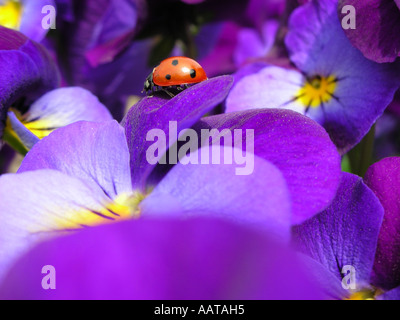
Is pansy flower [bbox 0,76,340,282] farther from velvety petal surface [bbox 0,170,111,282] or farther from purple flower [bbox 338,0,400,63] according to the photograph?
purple flower [bbox 338,0,400,63]

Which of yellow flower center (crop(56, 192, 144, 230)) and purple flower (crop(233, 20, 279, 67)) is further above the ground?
purple flower (crop(233, 20, 279, 67))

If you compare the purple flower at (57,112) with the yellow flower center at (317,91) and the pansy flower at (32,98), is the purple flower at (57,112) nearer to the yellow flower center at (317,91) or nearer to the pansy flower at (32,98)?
the pansy flower at (32,98)

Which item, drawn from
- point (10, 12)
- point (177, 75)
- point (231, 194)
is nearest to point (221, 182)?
point (231, 194)

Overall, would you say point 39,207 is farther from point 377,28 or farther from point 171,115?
point 377,28

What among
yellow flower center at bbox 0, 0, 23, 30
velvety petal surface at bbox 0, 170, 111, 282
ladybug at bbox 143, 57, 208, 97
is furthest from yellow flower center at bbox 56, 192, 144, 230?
yellow flower center at bbox 0, 0, 23, 30

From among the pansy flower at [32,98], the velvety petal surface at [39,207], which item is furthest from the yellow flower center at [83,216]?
the pansy flower at [32,98]

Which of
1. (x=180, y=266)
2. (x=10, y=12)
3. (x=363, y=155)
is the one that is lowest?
(x=180, y=266)

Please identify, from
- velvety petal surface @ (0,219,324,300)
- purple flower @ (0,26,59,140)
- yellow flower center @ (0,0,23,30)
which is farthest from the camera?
yellow flower center @ (0,0,23,30)

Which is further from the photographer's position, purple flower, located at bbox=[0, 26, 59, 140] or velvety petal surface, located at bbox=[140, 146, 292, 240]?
purple flower, located at bbox=[0, 26, 59, 140]
